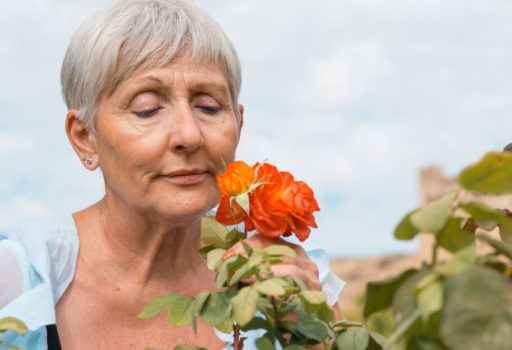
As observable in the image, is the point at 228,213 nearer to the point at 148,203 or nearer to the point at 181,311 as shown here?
the point at 181,311

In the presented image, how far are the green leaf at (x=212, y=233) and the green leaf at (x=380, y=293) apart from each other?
445mm

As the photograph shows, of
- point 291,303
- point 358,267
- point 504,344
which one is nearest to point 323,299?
point 291,303

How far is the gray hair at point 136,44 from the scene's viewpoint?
6.93 ft

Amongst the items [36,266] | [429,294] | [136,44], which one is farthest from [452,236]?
[36,266]

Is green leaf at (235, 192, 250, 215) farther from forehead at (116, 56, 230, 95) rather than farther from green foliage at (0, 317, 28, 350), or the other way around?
forehead at (116, 56, 230, 95)

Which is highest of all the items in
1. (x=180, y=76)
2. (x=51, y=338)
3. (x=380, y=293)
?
(x=180, y=76)

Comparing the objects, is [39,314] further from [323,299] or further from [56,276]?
[323,299]

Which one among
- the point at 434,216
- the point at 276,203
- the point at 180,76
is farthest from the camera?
the point at 180,76

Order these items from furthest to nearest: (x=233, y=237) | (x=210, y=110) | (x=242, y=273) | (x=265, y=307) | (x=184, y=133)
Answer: (x=210, y=110), (x=184, y=133), (x=233, y=237), (x=265, y=307), (x=242, y=273)

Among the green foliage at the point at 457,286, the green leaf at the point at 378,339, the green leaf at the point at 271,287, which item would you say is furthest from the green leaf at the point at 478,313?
the green leaf at the point at 378,339

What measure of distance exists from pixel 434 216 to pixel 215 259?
0.55 meters

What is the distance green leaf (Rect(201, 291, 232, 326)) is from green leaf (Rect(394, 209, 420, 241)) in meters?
0.38

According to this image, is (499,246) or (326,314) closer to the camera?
(499,246)

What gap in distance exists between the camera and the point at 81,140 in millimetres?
2445
